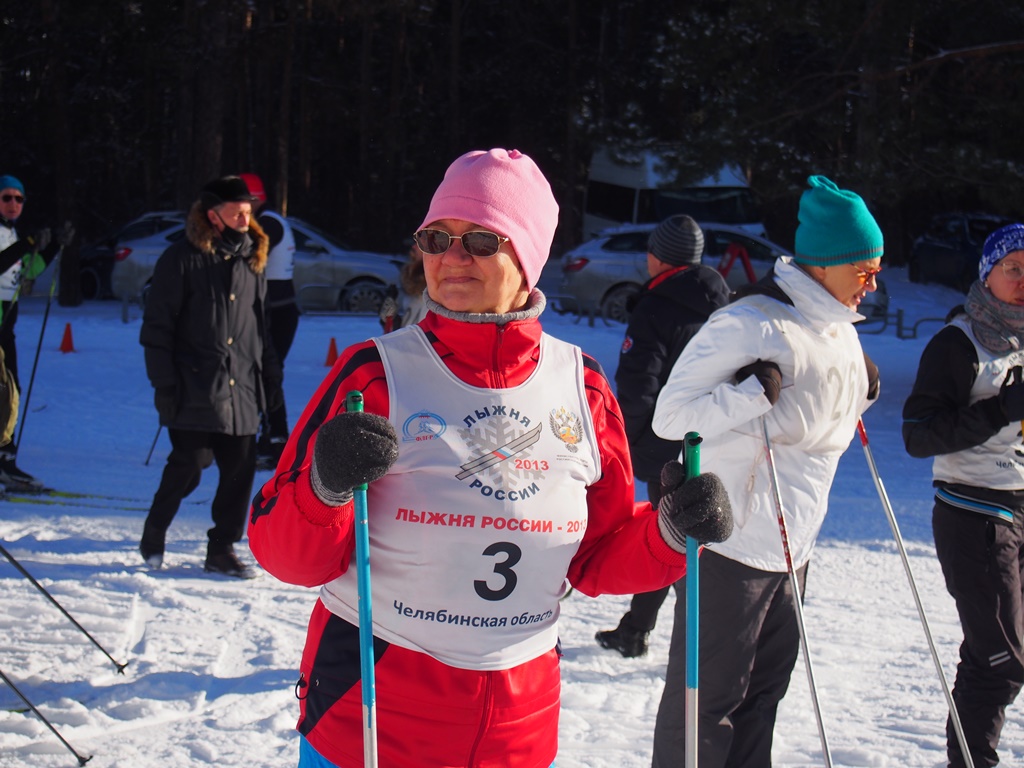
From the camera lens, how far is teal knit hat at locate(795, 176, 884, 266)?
141 inches

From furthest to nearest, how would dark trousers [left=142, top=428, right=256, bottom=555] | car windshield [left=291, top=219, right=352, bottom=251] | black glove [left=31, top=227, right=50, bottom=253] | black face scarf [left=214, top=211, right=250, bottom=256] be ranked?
car windshield [left=291, top=219, right=352, bottom=251], black glove [left=31, top=227, right=50, bottom=253], dark trousers [left=142, top=428, right=256, bottom=555], black face scarf [left=214, top=211, right=250, bottom=256]

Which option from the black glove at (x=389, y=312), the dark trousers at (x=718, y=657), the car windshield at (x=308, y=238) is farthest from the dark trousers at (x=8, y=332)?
the car windshield at (x=308, y=238)

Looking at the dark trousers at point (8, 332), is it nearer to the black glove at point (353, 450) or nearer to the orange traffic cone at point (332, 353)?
the orange traffic cone at point (332, 353)

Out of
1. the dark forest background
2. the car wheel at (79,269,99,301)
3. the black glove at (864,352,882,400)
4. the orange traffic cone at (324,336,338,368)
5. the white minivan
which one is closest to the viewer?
the black glove at (864,352,882,400)

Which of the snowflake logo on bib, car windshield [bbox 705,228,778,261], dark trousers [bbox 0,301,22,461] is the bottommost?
car windshield [bbox 705,228,778,261]

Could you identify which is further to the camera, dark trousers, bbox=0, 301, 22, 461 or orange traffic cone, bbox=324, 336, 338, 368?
orange traffic cone, bbox=324, 336, 338, 368

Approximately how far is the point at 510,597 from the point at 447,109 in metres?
28.8

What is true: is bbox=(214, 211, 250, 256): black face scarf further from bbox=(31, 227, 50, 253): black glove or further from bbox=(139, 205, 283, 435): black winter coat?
bbox=(31, 227, 50, 253): black glove

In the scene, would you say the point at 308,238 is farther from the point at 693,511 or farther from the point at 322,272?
the point at 693,511

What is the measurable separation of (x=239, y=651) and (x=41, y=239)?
11.2 feet

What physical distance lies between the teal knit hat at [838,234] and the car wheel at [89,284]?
1949cm

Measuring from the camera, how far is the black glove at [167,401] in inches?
230

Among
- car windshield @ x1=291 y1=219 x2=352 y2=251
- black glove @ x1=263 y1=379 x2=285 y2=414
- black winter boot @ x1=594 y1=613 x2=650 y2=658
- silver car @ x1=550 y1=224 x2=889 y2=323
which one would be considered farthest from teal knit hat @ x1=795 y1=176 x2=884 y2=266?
car windshield @ x1=291 y1=219 x2=352 y2=251

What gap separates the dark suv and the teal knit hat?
61.7ft
